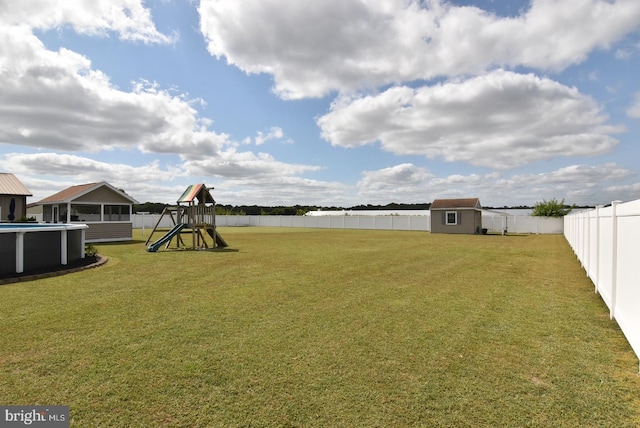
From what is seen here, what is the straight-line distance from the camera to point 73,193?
19250 mm

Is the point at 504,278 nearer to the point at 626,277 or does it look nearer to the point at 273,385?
the point at 626,277

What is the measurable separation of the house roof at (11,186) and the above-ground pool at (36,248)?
1269 cm

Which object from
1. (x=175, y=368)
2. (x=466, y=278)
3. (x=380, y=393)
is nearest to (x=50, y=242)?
(x=175, y=368)

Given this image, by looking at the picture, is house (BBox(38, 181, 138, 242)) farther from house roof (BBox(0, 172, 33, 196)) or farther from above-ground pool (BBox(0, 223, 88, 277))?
above-ground pool (BBox(0, 223, 88, 277))

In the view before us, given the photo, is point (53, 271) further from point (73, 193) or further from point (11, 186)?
point (11, 186)

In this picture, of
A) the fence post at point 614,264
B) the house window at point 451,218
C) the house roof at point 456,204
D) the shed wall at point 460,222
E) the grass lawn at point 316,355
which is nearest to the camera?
the grass lawn at point 316,355

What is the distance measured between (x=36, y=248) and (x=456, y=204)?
3193 centimetres

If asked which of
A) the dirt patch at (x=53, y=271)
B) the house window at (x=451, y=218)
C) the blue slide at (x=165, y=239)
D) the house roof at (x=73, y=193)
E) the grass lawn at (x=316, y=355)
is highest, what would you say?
the house roof at (x=73, y=193)

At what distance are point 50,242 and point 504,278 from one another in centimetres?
1234

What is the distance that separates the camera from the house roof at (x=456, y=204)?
32.3 meters

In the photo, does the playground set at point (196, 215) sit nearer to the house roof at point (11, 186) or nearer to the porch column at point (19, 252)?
the porch column at point (19, 252)

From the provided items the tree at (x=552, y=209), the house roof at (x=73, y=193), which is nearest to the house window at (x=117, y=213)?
the house roof at (x=73, y=193)

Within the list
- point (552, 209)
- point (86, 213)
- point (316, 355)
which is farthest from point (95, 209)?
point (552, 209)

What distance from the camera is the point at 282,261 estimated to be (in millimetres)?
11859
